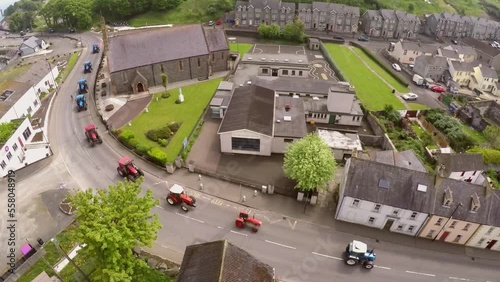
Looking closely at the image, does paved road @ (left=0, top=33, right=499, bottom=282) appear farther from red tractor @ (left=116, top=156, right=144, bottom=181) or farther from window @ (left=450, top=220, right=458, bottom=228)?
window @ (left=450, top=220, right=458, bottom=228)

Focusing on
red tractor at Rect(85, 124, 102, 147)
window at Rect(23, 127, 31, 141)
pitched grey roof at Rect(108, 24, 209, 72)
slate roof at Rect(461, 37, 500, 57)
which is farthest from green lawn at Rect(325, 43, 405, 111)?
window at Rect(23, 127, 31, 141)

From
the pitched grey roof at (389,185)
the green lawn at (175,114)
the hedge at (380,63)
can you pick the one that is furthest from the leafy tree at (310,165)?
the hedge at (380,63)

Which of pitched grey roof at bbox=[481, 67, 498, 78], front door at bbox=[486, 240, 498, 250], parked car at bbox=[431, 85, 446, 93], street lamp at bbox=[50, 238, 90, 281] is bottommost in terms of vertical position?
front door at bbox=[486, 240, 498, 250]

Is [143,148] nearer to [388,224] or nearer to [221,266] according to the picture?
[221,266]

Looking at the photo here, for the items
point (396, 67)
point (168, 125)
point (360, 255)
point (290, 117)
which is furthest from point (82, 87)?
point (396, 67)

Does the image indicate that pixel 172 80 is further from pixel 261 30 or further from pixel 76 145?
pixel 261 30

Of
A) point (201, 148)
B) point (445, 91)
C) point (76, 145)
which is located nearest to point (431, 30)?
point (445, 91)
